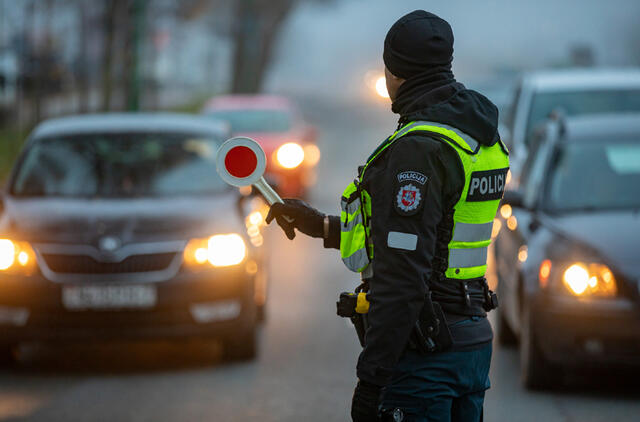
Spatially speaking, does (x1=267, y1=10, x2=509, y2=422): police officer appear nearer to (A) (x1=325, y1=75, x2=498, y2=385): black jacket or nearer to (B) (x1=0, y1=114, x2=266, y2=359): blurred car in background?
(A) (x1=325, y1=75, x2=498, y2=385): black jacket

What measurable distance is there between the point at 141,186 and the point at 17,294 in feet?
4.73

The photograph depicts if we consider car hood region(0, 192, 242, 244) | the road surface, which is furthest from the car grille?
the road surface

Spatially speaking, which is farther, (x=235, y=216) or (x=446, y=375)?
(x=235, y=216)

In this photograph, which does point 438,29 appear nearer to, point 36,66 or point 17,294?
point 17,294

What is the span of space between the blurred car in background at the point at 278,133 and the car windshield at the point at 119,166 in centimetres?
791

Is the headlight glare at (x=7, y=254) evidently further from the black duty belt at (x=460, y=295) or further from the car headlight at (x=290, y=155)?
the car headlight at (x=290, y=155)

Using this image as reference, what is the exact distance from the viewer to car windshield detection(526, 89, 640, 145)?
41.7ft

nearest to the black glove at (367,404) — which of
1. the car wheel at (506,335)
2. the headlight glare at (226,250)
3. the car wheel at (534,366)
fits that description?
the car wheel at (534,366)

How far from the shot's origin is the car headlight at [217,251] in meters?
7.88

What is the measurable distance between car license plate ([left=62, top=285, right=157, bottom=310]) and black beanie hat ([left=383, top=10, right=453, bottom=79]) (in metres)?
4.35

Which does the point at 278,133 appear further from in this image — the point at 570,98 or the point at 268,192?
→ the point at 268,192

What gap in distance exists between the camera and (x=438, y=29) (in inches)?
141

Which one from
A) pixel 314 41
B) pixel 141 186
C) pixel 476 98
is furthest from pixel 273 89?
pixel 476 98

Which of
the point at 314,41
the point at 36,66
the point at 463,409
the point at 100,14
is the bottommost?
the point at 463,409
